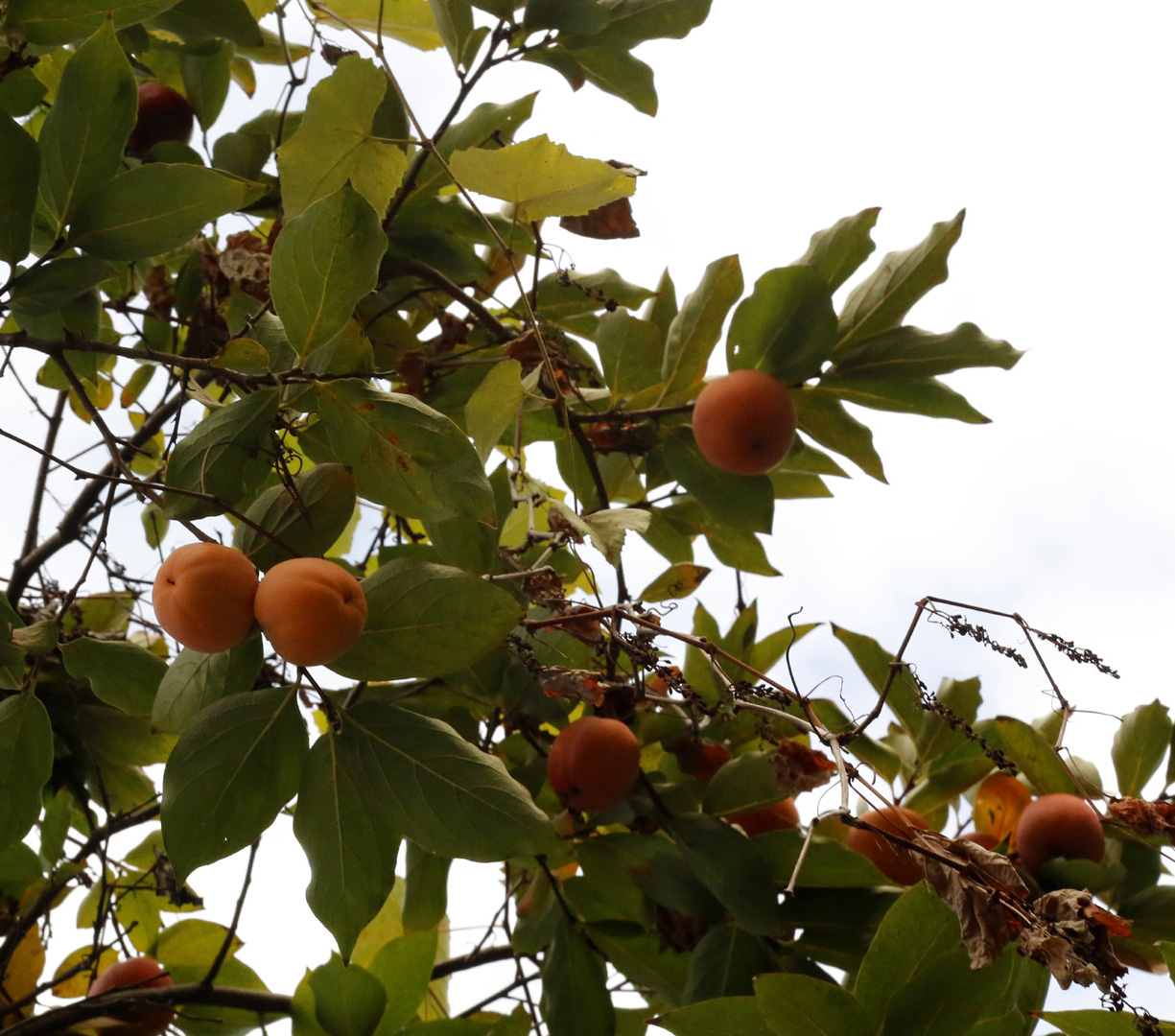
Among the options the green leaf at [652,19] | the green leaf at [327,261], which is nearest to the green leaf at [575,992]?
the green leaf at [327,261]

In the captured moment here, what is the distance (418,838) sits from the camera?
947 millimetres

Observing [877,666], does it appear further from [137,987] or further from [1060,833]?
[137,987]

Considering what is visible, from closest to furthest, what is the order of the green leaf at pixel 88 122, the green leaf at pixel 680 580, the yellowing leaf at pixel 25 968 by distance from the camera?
1. the green leaf at pixel 88 122
2. the green leaf at pixel 680 580
3. the yellowing leaf at pixel 25 968

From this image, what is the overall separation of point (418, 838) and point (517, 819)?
0.30 ft

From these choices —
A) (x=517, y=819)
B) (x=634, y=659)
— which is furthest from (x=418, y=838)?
(x=634, y=659)

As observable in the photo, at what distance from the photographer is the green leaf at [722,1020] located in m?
0.95

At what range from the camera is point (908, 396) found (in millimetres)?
1368

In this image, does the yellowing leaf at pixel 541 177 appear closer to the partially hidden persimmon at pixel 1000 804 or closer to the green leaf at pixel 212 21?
the green leaf at pixel 212 21

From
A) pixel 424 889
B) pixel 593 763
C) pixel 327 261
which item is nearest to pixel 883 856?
pixel 593 763

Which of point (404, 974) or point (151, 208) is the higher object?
point (151, 208)

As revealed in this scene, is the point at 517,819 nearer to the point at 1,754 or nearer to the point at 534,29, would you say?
the point at 1,754

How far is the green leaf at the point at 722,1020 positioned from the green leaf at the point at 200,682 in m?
0.51

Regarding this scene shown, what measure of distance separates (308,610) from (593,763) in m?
0.50

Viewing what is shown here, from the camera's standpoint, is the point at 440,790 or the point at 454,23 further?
the point at 454,23
